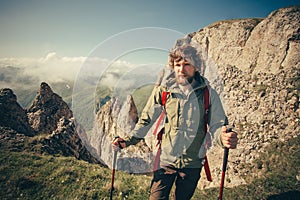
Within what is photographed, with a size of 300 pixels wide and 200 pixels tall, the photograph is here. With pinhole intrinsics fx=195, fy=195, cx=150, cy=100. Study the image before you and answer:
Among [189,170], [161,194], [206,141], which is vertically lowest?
[161,194]

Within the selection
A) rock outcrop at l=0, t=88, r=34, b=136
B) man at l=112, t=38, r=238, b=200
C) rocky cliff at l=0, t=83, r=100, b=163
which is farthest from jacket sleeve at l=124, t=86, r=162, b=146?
rock outcrop at l=0, t=88, r=34, b=136

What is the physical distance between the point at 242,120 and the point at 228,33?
28.9 meters

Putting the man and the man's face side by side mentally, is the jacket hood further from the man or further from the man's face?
the man's face

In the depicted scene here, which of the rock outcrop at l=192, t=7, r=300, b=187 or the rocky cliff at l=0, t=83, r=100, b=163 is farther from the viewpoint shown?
the rock outcrop at l=192, t=7, r=300, b=187

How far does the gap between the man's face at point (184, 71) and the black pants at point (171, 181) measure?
2.02 m

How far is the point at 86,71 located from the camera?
5.41m

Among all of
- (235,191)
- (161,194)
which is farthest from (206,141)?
(235,191)

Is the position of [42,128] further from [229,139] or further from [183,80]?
[229,139]

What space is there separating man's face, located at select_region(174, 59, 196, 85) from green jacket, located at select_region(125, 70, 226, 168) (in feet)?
0.46

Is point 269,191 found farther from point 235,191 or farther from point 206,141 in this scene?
point 206,141

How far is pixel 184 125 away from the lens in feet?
14.1

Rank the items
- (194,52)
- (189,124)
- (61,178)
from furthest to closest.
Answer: (61,178)
(194,52)
(189,124)

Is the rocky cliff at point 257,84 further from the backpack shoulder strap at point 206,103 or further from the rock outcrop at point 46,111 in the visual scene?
the rock outcrop at point 46,111

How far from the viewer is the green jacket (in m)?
4.30
